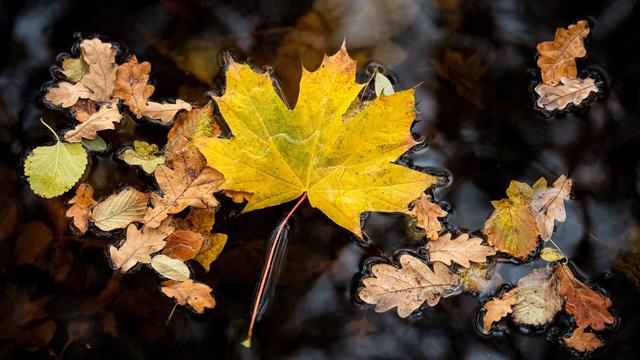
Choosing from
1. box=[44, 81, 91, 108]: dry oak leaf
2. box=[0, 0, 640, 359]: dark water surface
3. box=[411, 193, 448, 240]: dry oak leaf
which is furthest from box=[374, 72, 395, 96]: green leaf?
box=[44, 81, 91, 108]: dry oak leaf

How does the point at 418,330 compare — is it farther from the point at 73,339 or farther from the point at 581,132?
the point at 73,339

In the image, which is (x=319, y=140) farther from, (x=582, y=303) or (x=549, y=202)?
(x=582, y=303)

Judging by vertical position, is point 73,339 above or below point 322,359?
above

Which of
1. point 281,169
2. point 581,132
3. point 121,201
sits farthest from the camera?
point 581,132

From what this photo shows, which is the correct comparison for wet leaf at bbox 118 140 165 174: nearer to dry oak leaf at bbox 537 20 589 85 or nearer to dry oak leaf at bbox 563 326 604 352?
dry oak leaf at bbox 537 20 589 85

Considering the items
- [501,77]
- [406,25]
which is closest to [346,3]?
[406,25]

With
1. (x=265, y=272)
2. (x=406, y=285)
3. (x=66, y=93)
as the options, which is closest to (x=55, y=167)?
(x=66, y=93)
